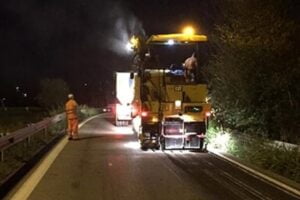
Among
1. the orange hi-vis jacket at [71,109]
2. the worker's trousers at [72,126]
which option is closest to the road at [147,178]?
the worker's trousers at [72,126]

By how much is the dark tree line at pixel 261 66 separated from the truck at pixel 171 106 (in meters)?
1.15

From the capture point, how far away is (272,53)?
19078 millimetres

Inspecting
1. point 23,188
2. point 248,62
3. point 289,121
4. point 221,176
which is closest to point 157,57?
point 248,62

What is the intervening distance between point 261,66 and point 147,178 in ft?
26.9

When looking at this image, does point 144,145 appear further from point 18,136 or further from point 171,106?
point 18,136

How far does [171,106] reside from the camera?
1920cm

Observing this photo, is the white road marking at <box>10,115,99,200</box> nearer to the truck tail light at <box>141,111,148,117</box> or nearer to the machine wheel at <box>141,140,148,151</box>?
the machine wheel at <box>141,140,148,151</box>

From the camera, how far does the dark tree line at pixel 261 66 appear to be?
18.7 m

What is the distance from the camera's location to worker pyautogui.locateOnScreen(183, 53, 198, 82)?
64.7ft

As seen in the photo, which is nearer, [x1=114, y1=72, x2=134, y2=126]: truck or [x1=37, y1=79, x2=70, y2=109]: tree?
[x1=114, y1=72, x2=134, y2=126]: truck

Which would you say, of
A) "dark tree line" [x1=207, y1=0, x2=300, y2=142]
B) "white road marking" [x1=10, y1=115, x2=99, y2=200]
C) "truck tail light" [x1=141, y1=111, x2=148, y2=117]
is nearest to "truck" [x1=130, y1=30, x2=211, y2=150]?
"truck tail light" [x1=141, y1=111, x2=148, y2=117]

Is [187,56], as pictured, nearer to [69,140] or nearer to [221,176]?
[69,140]

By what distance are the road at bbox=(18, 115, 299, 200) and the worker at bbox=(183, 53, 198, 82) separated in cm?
276

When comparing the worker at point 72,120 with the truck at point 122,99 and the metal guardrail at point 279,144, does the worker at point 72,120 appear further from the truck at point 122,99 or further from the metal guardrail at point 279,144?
the truck at point 122,99
